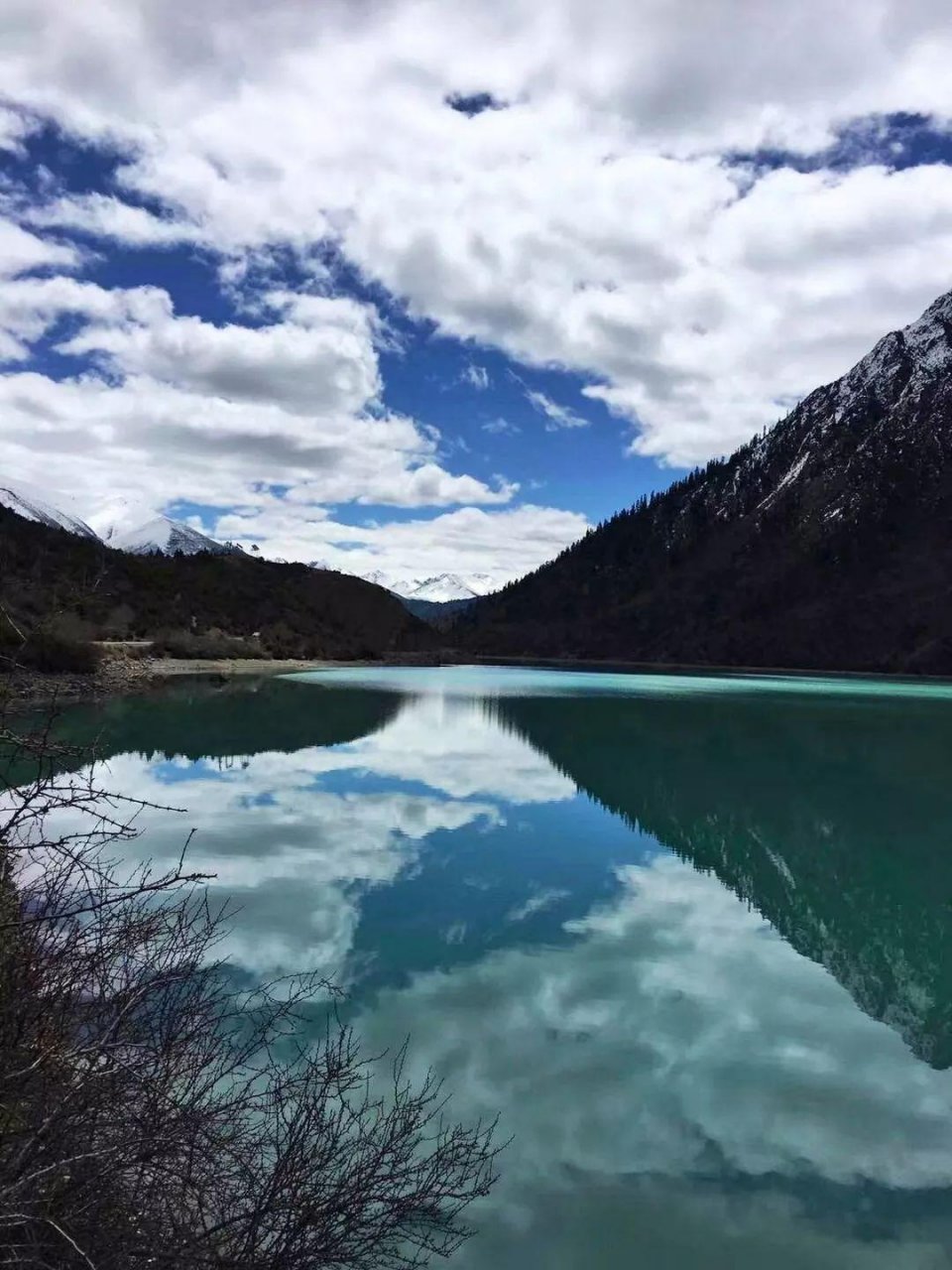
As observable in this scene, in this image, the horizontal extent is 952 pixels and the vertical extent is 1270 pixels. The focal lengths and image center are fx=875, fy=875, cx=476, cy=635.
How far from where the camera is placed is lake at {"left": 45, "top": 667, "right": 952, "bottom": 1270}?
6152mm

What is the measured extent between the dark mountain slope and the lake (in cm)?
2380

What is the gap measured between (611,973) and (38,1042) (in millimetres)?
8036

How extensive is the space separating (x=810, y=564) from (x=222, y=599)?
320 ft

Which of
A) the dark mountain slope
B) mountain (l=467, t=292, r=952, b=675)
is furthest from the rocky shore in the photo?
mountain (l=467, t=292, r=952, b=675)

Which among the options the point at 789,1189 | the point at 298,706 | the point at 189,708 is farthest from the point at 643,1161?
the point at 298,706

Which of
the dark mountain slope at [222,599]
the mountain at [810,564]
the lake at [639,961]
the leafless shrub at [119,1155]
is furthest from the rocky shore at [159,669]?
the mountain at [810,564]

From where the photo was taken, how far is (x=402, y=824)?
18.7 meters

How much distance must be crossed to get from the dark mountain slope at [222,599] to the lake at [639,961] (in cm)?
2380

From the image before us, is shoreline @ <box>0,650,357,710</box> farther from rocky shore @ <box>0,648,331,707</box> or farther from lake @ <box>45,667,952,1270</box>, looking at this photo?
lake @ <box>45,667,952,1270</box>

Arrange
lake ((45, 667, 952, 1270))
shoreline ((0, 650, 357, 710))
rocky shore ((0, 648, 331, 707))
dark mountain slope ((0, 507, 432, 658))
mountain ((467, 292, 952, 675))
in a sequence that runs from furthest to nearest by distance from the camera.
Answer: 1. mountain ((467, 292, 952, 675))
2. dark mountain slope ((0, 507, 432, 658))
3. rocky shore ((0, 648, 331, 707))
4. shoreline ((0, 650, 357, 710))
5. lake ((45, 667, 952, 1270))

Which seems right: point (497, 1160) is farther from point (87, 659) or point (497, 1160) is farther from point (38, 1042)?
point (87, 659)

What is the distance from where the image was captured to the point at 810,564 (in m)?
148

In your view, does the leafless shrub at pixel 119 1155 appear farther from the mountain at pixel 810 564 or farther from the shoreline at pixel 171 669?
the mountain at pixel 810 564

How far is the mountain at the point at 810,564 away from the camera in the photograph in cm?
12469
